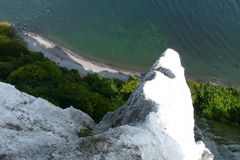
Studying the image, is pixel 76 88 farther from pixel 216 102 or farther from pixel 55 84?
pixel 216 102

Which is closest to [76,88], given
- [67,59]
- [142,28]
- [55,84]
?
[55,84]

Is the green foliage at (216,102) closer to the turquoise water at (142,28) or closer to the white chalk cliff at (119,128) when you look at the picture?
the turquoise water at (142,28)

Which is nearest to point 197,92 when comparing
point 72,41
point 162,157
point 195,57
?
point 195,57

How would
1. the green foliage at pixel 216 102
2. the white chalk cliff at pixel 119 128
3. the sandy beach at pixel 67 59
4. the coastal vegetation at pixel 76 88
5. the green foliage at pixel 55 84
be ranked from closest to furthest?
1. the white chalk cliff at pixel 119 128
2. the green foliage at pixel 55 84
3. the coastal vegetation at pixel 76 88
4. the green foliage at pixel 216 102
5. the sandy beach at pixel 67 59

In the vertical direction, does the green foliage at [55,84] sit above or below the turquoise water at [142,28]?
below

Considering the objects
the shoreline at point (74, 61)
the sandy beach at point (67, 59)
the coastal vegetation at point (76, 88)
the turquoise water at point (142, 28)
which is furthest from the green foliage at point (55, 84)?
the turquoise water at point (142, 28)

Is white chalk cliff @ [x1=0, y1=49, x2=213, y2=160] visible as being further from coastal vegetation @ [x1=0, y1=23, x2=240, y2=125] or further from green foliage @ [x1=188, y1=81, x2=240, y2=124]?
green foliage @ [x1=188, y1=81, x2=240, y2=124]

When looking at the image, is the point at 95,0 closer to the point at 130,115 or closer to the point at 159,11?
the point at 159,11
